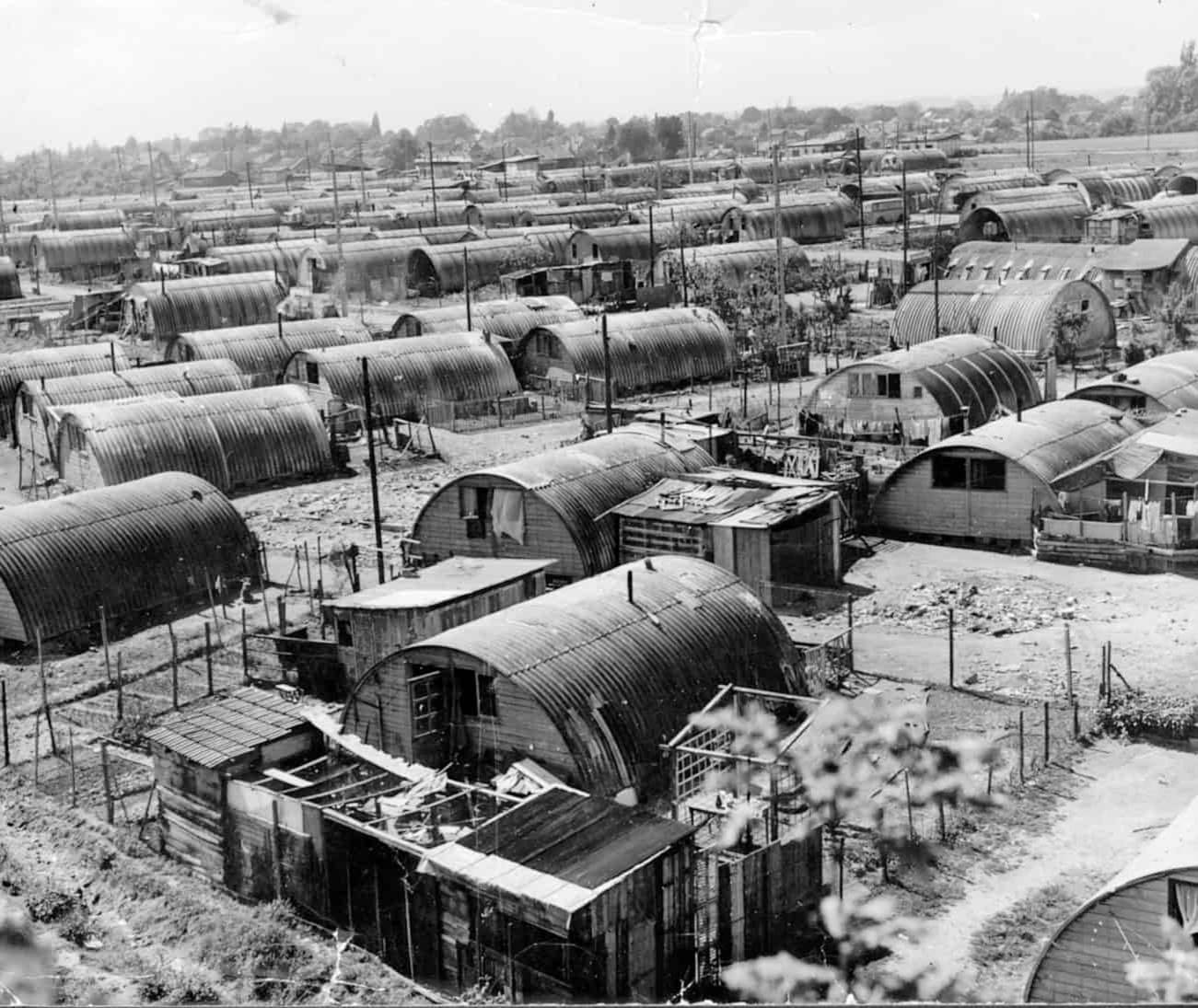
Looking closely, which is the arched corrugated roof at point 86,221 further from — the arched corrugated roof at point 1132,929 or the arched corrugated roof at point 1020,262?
the arched corrugated roof at point 1132,929

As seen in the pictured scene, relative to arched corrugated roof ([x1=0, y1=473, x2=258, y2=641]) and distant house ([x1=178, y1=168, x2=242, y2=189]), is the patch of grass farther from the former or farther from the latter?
distant house ([x1=178, y1=168, x2=242, y2=189])

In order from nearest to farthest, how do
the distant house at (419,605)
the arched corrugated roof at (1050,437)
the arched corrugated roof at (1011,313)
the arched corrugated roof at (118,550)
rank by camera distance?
the distant house at (419,605), the arched corrugated roof at (118,550), the arched corrugated roof at (1050,437), the arched corrugated roof at (1011,313)

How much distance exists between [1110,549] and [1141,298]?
30.1m

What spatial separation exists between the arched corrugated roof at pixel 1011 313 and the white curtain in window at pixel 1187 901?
1402 inches

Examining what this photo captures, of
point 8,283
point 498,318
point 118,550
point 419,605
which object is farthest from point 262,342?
point 8,283

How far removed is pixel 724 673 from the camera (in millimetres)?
20062

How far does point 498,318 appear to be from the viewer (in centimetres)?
5091

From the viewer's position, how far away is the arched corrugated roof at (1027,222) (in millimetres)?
71312

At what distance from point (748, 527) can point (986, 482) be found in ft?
20.4

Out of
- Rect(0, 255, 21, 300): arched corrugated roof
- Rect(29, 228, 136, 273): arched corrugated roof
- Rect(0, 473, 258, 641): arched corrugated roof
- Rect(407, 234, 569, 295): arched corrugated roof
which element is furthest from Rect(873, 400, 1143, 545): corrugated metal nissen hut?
Rect(29, 228, 136, 273): arched corrugated roof

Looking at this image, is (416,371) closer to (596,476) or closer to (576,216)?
(596,476)

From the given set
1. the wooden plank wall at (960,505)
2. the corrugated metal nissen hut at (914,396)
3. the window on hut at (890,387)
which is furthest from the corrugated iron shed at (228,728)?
the window on hut at (890,387)

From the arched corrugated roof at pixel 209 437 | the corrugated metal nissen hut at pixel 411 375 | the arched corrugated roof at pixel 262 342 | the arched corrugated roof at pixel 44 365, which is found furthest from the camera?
the arched corrugated roof at pixel 262 342

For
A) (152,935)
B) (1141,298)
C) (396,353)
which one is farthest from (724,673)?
(1141,298)
